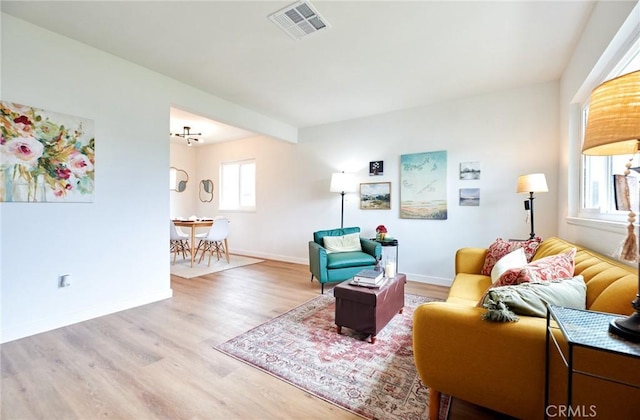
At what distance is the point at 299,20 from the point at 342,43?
1.57 ft

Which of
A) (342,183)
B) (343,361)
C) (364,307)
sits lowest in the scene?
(343,361)

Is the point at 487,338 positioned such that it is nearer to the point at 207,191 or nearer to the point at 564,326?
the point at 564,326

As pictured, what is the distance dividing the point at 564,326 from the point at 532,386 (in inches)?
12.7

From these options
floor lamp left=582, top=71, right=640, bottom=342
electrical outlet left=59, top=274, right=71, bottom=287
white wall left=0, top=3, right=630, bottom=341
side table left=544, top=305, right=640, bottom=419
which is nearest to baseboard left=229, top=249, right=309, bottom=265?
white wall left=0, top=3, right=630, bottom=341

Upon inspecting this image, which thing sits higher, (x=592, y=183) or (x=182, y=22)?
(x=182, y=22)

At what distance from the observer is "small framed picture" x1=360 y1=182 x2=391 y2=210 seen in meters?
4.37

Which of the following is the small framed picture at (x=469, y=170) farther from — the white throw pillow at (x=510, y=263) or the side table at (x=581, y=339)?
the side table at (x=581, y=339)

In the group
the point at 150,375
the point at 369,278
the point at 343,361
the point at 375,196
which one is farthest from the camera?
the point at 375,196

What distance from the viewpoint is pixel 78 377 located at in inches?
69.8

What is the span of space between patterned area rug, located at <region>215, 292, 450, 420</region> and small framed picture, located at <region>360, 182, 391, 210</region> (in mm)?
2042

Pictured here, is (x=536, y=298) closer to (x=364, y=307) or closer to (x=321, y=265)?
(x=364, y=307)

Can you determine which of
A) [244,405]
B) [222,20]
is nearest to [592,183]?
[244,405]

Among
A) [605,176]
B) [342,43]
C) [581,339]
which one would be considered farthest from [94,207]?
[605,176]

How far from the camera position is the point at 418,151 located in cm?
411
